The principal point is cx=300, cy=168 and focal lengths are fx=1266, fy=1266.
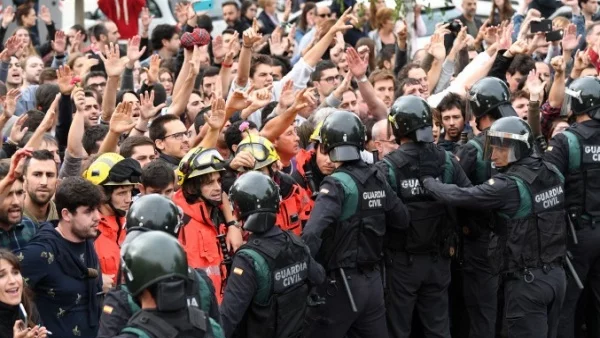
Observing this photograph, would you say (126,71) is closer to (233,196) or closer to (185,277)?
(233,196)

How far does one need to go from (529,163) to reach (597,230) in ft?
3.76

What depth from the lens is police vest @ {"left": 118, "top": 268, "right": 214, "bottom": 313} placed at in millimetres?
6457

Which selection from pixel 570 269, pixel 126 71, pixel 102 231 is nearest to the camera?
pixel 102 231

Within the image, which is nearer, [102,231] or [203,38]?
[102,231]

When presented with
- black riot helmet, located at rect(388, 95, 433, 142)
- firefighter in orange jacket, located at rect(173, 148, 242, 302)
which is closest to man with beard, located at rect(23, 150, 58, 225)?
firefighter in orange jacket, located at rect(173, 148, 242, 302)

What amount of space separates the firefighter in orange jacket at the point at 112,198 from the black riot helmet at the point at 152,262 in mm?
2535

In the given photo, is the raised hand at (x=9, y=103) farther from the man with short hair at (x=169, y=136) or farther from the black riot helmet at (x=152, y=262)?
the black riot helmet at (x=152, y=262)

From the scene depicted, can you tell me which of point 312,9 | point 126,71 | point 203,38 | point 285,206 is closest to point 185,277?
point 285,206

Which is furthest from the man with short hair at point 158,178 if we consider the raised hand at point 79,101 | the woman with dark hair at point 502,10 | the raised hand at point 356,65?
the woman with dark hair at point 502,10

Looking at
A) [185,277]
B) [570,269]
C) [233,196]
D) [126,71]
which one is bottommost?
[570,269]

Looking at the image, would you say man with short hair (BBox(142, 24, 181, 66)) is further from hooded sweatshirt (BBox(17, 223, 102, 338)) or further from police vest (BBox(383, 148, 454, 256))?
hooded sweatshirt (BBox(17, 223, 102, 338))

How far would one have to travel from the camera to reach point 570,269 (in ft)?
33.7

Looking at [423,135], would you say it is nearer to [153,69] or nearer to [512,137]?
[512,137]

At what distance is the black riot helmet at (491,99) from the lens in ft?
33.2
